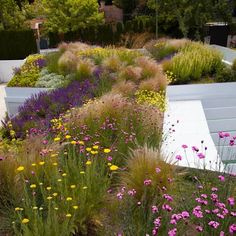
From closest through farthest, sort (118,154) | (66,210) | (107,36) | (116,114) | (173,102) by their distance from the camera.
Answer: (66,210) < (118,154) < (116,114) < (173,102) < (107,36)

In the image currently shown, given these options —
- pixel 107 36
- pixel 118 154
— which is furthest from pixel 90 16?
pixel 118 154

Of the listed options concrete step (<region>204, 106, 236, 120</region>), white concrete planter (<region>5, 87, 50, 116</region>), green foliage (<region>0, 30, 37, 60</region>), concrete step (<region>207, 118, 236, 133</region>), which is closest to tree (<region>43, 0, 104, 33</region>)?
green foliage (<region>0, 30, 37, 60</region>)

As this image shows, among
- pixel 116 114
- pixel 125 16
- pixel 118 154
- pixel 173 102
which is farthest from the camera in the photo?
pixel 125 16

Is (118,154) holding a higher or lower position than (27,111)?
higher

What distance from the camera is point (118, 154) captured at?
3.89 metres

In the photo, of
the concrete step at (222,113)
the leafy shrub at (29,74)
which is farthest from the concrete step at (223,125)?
the leafy shrub at (29,74)

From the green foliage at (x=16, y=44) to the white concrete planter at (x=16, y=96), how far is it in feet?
29.5

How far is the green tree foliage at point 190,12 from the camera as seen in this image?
18.2 metres

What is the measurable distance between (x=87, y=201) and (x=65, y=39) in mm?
16843

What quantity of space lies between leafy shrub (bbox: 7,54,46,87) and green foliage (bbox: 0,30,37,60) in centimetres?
623

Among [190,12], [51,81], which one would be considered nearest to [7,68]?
[51,81]

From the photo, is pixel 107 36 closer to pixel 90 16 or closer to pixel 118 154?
pixel 90 16

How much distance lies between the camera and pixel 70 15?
61.5 ft

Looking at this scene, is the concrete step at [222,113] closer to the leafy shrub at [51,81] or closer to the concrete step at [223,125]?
the concrete step at [223,125]
